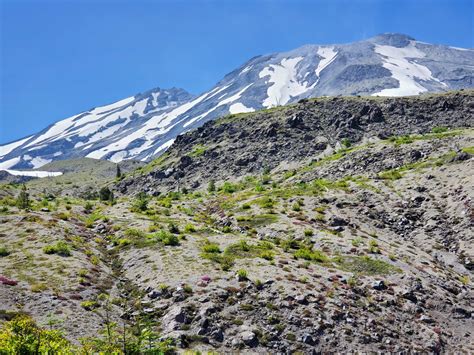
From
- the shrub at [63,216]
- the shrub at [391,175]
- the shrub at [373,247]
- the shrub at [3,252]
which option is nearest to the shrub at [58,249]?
the shrub at [3,252]

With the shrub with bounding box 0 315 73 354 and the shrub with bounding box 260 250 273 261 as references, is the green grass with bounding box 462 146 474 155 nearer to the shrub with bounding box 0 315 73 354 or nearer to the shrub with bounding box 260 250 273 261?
the shrub with bounding box 260 250 273 261

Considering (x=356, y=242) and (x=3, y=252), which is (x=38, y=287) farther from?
(x=356, y=242)

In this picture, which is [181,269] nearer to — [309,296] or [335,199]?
[309,296]

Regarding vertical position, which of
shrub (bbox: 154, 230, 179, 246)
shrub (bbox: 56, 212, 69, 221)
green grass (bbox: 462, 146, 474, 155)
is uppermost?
shrub (bbox: 56, 212, 69, 221)

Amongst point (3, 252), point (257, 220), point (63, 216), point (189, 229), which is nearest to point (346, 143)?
point (257, 220)

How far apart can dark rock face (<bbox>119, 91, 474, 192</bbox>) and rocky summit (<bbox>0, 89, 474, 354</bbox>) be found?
100 ft

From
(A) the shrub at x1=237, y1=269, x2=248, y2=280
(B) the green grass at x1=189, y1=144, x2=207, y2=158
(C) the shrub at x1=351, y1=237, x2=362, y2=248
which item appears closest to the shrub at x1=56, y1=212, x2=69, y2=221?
(A) the shrub at x1=237, y1=269, x2=248, y2=280

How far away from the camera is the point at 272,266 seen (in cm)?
3425

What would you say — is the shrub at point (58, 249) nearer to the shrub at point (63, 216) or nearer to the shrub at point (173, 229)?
the shrub at point (173, 229)

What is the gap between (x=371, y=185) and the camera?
198ft

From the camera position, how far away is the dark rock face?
10706 centimetres

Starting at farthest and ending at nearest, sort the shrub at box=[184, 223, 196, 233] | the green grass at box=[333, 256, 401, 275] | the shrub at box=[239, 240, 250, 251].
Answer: the shrub at box=[184, 223, 196, 233]
the shrub at box=[239, 240, 250, 251]
the green grass at box=[333, 256, 401, 275]

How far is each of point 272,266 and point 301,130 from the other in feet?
290

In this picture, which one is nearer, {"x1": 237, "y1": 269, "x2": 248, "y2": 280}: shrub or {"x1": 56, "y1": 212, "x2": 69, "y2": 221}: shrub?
{"x1": 237, "y1": 269, "x2": 248, "y2": 280}: shrub
